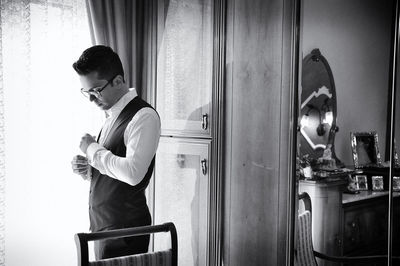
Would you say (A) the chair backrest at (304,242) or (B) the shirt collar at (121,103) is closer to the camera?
(A) the chair backrest at (304,242)

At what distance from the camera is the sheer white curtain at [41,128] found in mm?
2605

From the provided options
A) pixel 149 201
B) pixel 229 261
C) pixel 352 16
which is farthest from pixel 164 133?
pixel 352 16

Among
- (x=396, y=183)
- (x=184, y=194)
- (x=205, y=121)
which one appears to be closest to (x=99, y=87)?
(x=205, y=121)

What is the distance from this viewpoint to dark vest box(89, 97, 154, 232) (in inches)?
78.7

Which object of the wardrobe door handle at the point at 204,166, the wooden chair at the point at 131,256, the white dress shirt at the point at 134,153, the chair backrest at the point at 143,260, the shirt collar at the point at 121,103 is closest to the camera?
the wooden chair at the point at 131,256

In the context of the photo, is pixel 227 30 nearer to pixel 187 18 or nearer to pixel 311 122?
pixel 187 18

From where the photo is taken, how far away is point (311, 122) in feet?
6.45

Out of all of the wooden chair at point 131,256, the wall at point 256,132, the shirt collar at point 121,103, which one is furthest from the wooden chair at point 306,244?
the shirt collar at point 121,103

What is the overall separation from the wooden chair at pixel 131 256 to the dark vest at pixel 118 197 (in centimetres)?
39

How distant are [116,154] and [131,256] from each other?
54cm

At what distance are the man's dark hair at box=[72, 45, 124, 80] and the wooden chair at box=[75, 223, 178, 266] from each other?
0.77m

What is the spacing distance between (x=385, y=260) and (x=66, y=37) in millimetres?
2146

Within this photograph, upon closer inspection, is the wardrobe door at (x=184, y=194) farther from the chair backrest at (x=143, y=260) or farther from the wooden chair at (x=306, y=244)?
the chair backrest at (x=143, y=260)

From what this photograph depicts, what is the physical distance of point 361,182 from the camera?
5.92 ft
